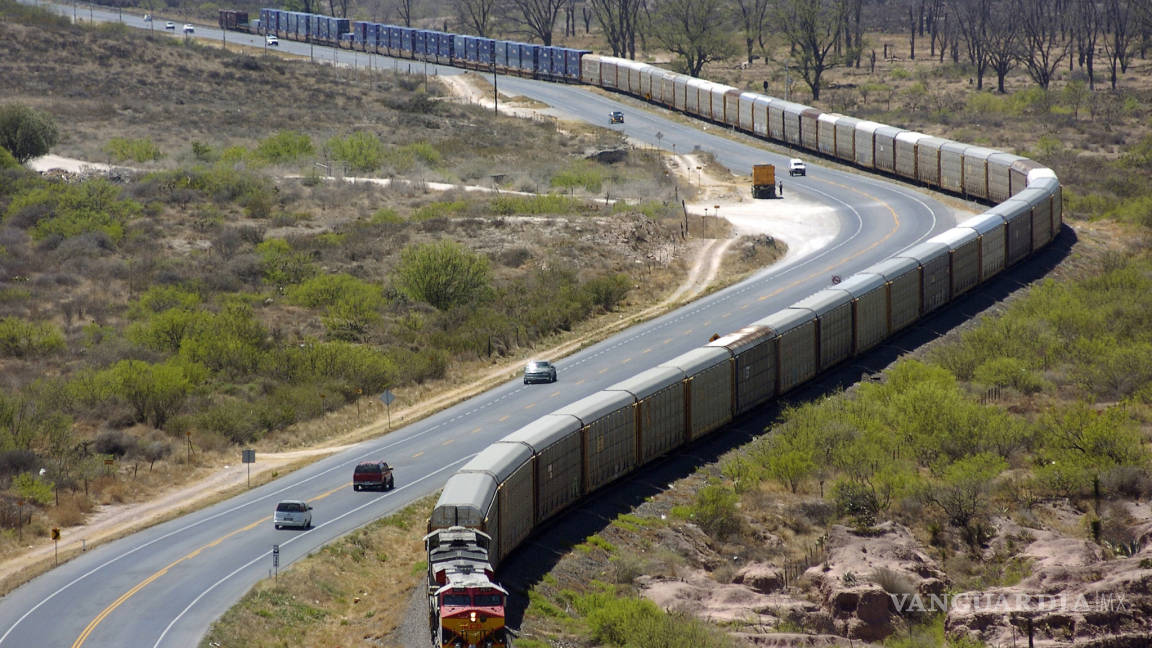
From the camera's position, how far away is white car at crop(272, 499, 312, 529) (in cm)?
3803

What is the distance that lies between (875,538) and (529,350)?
3025 cm

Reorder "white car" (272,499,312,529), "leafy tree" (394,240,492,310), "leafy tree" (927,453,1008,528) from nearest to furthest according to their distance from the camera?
"leafy tree" (927,453,1008,528) → "white car" (272,499,312,529) → "leafy tree" (394,240,492,310)

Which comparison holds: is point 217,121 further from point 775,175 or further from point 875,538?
point 875,538

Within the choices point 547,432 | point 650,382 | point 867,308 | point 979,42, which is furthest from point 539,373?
point 979,42

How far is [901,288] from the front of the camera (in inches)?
2181

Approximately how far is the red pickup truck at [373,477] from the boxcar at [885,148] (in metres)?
57.1

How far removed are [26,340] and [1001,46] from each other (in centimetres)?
12642

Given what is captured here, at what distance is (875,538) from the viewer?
112 ft

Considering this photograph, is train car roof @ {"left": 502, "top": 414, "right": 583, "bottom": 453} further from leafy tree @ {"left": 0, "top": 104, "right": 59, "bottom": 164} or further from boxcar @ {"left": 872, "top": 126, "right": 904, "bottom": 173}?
leafy tree @ {"left": 0, "top": 104, "right": 59, "bottom": 164}

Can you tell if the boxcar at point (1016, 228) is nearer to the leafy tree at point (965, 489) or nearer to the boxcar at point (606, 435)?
the leafy tree at point (965, 489)

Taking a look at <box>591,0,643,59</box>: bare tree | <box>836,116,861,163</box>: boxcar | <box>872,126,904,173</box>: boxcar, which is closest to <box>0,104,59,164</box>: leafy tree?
<box>836,116,861,163</box>: boxcar

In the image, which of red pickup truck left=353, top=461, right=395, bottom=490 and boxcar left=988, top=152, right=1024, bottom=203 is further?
boxcar left=988, top=152, right=1024, bottom=203

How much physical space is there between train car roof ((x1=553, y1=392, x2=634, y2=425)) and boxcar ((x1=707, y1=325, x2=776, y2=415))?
6.79 m

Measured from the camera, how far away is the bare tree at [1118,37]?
141 meters
